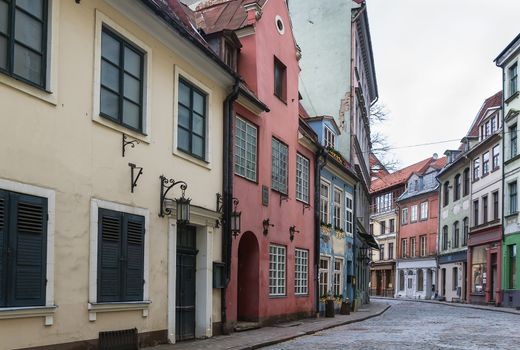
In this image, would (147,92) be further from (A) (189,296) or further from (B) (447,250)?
(B) (447,250)

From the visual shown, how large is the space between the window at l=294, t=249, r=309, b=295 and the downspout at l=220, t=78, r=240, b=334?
20.4 feet

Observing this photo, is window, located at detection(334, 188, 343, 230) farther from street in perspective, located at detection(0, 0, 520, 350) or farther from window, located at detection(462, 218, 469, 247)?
window, located at detection(462, 218, 469, 247)

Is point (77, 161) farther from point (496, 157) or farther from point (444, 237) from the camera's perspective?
point (444, 237)

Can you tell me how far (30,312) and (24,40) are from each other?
3.82 m

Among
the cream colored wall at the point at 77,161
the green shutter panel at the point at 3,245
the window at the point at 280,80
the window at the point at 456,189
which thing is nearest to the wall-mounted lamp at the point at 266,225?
the window at the point at 280,80

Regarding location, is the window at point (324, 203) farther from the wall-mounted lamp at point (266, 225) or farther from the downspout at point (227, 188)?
the downspout at point (227, 188)

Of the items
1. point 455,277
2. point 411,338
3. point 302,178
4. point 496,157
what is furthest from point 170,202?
point 455,277

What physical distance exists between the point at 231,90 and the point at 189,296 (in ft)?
16.8

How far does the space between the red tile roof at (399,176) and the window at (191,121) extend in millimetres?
51663

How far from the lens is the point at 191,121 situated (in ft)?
47.7

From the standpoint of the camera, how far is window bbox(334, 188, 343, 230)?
90.3 ft

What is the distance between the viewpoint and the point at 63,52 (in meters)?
10.1

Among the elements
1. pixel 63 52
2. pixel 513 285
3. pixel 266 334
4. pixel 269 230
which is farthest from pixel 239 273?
pixel 513 285

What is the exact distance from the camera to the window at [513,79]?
36031 mm
